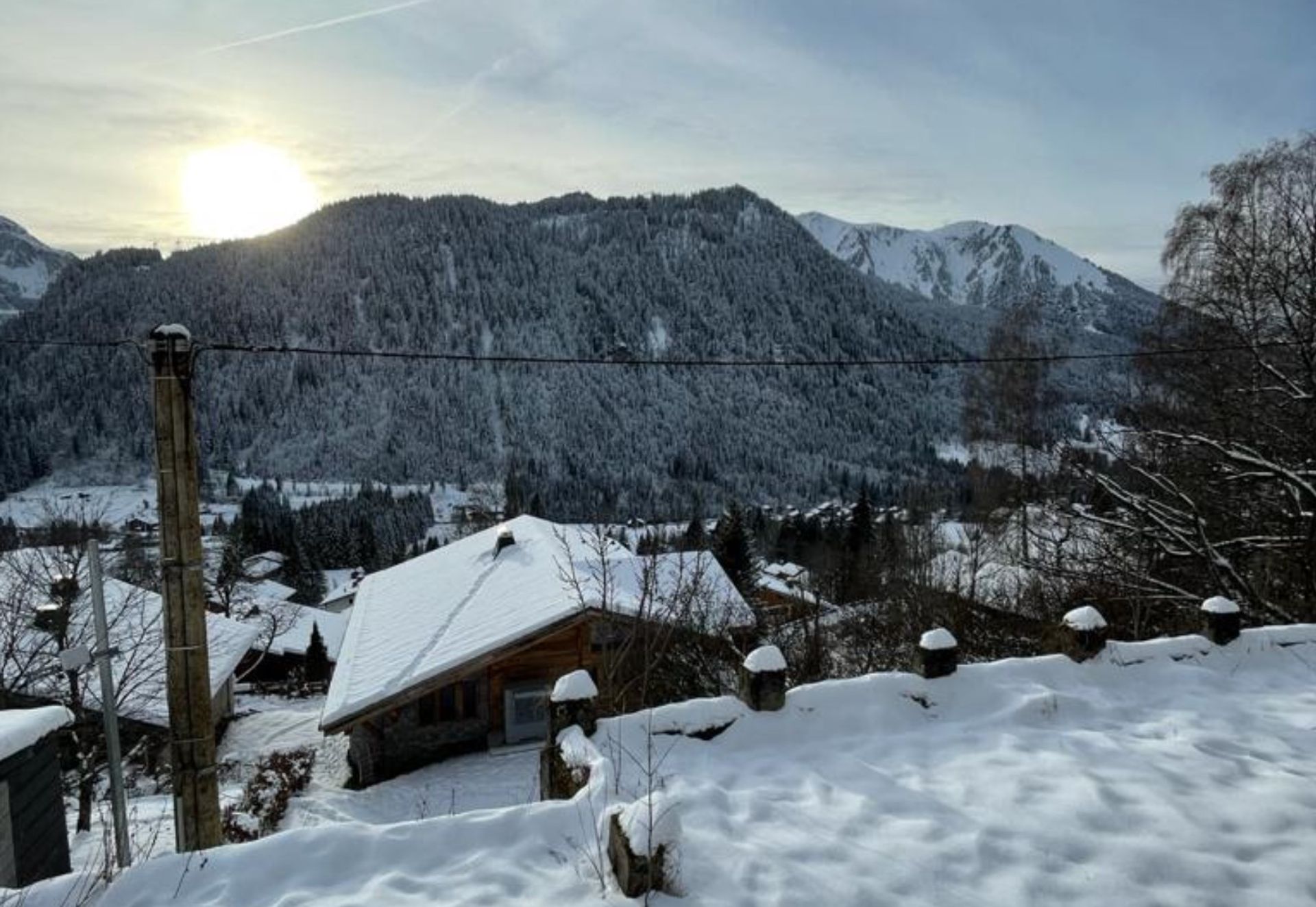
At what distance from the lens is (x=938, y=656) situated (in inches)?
259

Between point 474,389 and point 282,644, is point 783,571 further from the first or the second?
point 474,389

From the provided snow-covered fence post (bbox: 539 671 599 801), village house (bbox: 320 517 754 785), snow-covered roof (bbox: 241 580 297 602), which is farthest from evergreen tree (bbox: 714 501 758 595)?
snow-covered fence post (bbox: 539 671 599 801)

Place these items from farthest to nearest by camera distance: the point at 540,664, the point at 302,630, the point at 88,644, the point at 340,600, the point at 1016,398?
the point at 340,600 → the point at 302,630 → the point at 1016,398 → the point at 88,644 → the point at 540,664

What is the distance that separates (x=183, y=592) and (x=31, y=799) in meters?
3.62

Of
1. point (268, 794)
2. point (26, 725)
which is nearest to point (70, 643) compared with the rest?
point (268, 794)

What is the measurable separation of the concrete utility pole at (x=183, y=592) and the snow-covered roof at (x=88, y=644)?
11268mm

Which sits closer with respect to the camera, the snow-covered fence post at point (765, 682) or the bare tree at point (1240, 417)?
the snow-covered fence post at point (765, 682)

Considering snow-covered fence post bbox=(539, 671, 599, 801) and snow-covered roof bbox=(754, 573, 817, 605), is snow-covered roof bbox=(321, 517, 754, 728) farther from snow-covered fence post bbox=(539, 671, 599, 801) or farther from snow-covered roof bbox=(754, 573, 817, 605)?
snow-covered roof bbox=(754, 573, 817, 605)

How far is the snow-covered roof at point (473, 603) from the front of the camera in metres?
14.4

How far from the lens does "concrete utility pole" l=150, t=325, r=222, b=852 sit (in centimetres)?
508

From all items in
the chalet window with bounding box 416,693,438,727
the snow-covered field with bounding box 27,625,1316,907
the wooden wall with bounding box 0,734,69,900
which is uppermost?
the snow-covered field with bounding box 27,625,1316,907

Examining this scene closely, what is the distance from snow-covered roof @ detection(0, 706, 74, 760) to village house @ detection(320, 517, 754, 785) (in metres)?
6.73

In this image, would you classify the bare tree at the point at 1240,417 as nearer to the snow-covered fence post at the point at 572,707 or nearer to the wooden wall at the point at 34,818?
the snow-covered fence post at the point at 572,707

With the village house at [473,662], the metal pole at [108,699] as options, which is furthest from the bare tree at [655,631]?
the metal pole at [108,699]
